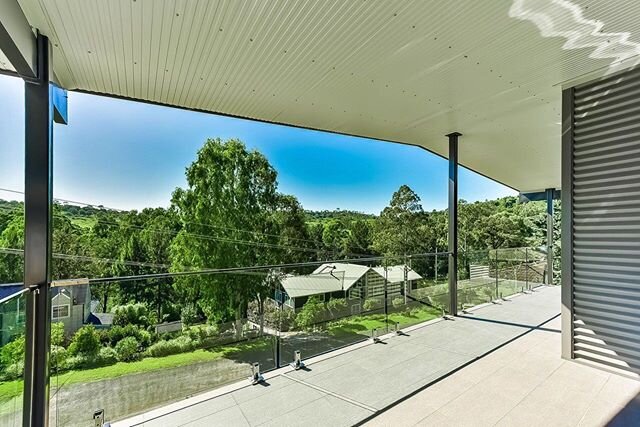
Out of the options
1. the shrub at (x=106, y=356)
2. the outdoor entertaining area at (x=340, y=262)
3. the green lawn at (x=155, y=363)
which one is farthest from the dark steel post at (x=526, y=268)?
the shrub at (x=106, y=356)

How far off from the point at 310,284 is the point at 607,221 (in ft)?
9.71

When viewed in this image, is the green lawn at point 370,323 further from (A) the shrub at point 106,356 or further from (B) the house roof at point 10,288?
(B) the house roof at point 10,288

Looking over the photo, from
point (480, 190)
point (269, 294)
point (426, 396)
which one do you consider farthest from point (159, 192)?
point (480, 190)

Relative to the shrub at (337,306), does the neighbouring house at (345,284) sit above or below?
above

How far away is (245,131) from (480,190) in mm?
16325

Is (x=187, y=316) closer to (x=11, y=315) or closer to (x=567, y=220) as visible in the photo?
(x=11, y=315)

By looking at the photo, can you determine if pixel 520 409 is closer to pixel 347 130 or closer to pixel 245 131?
pixel 347 130

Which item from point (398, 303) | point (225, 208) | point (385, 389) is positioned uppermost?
point (225, 208)

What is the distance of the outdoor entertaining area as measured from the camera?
2.14 m

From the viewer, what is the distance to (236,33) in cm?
237

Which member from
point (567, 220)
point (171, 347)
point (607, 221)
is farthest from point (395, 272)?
point (171, 347)

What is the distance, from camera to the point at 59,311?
7.70 feet

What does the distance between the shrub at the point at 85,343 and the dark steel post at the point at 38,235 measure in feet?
1.30

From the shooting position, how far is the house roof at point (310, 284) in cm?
361
